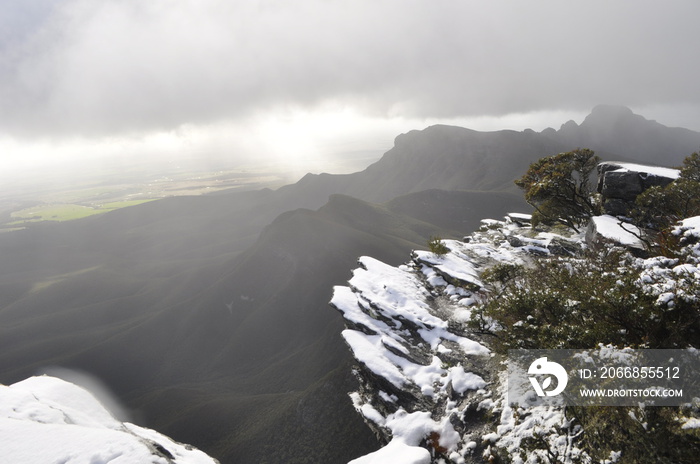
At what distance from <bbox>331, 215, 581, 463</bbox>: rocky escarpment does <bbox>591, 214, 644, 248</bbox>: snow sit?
3.18 meters

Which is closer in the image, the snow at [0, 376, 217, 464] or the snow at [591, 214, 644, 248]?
the snow at [0, 376, 217, 464]

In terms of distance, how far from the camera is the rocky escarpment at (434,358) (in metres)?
13.5

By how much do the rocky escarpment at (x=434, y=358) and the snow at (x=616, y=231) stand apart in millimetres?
3177

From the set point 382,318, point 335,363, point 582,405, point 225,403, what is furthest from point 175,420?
point 582,405

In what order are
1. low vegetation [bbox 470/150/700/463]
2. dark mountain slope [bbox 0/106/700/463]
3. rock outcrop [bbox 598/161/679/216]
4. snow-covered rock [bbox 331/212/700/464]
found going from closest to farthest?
low vegetation [bbox 470/150/700/463] < snow-covered rock [bbox 331/212/700/464] < rock outcrop [bbox 598/161/679/216] < dark mountain slope [bbox 0/106/700/463]

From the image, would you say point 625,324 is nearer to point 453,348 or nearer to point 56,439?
point 453,348

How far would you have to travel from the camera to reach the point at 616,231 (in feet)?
65.8

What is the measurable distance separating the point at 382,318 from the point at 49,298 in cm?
14138

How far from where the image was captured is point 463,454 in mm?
12945

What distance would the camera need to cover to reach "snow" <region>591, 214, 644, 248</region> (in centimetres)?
1798

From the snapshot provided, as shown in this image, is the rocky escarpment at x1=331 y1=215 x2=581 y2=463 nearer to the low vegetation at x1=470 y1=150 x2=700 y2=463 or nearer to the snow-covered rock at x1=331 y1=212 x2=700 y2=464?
the snow-covered rock at x1=331 y1=212 x2=700 y2=464

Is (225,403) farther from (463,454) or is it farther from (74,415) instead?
(463,454)

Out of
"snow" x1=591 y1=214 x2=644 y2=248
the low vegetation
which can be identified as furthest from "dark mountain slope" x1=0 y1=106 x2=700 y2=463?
"snow" x1=591 y1=214 x2=644 y2=248

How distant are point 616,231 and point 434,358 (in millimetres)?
14548
